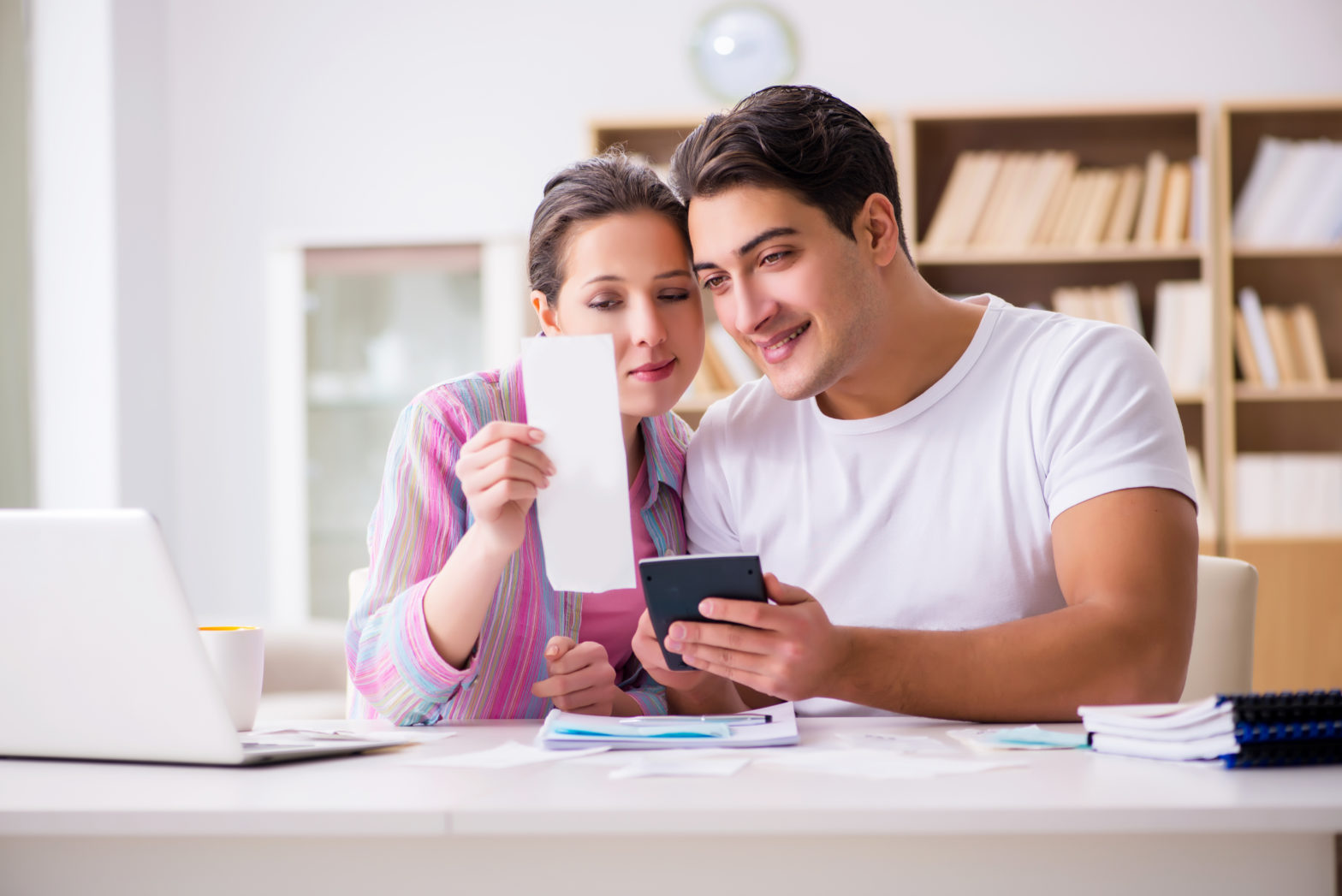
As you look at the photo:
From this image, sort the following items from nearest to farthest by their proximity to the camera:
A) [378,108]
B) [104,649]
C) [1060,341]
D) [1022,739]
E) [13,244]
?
[104,649]
[1022,739]
[1060,341]
[13,244]
[378,108]

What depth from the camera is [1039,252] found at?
3.45 meters

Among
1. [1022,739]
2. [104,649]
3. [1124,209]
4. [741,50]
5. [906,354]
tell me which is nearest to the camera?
[104,649]

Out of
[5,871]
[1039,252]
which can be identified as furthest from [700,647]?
[1039,252]

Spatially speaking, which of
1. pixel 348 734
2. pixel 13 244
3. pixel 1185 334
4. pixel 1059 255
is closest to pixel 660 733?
pixel 348 734

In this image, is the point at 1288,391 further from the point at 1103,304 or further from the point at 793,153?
the point at 793,153

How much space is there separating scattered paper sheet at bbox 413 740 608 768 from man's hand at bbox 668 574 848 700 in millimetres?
148

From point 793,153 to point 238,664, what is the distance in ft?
3.06

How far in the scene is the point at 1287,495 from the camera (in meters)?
3.38

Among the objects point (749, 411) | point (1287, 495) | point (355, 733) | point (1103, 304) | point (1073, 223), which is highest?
point (1073, 223)

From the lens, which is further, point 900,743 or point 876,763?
point 900,743

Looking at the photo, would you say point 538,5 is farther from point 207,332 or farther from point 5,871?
point 5,871

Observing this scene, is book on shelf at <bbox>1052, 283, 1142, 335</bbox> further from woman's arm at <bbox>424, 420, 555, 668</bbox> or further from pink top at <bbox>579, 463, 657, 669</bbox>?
woman's arm at <bbox>424, 420, 555, 668</bbox>

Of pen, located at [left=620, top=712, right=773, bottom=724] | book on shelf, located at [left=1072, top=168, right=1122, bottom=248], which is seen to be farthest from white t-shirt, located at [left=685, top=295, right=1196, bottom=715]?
book on shelf, located at [left=1072, top=168, right=1122, bottom=248]

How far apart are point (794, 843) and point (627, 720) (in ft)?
1.29
